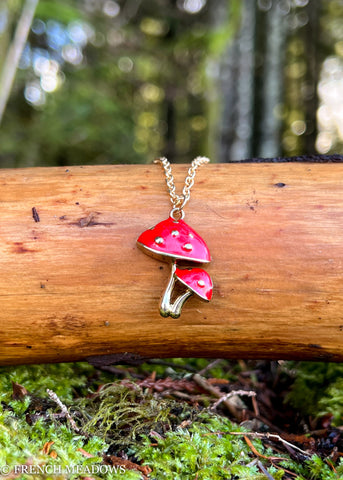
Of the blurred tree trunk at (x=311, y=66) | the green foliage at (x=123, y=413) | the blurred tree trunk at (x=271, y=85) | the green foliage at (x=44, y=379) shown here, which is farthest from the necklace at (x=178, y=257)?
the blurred tree trunk at (x=311, y=66)

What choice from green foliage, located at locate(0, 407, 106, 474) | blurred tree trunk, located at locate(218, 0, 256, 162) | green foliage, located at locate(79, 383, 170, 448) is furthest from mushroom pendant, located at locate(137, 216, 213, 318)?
blurred tree trunk, located at locate(218, 0, 256, 162)

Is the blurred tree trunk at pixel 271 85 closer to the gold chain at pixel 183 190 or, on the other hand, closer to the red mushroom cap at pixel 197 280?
the gold chain at pixel 183 190

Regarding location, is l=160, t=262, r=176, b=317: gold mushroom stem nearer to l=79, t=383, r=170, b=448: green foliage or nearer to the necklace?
the necklace

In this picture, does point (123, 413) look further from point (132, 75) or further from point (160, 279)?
point (132, 75)

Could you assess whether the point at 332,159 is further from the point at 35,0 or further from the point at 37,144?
the point at 37,144

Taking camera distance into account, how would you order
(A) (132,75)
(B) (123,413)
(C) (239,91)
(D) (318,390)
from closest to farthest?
1. (B) (123,413)
2. (D) (318,390)
3. (C) (239,91)
4. (A) (132,75)

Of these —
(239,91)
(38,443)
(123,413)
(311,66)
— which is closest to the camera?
(38,443)

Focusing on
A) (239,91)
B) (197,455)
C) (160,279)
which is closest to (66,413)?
(197,455)

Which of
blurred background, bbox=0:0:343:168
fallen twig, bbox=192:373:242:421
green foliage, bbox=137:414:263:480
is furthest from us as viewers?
blurred background, bbox=0:0:343:168

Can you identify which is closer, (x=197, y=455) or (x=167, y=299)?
(x=197, y=455)
